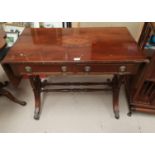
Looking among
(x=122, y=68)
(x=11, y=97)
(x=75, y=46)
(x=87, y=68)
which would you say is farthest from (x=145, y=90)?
(x=11, y=97)

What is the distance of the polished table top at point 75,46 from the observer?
3.94 feet

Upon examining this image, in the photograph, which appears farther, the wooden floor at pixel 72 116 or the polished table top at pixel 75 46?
the wooden floor at pixel 72 116

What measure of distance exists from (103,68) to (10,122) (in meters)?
1.11

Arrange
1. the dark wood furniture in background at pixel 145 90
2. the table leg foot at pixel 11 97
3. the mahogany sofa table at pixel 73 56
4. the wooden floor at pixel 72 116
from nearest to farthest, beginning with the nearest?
the mahogany sofa table at pixel 73 56
the dark wood furniture in background at pixel 145 90
the wooden floor at pixel 72 116
the table leg foot at pixel 11 97

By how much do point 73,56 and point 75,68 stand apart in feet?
0.31

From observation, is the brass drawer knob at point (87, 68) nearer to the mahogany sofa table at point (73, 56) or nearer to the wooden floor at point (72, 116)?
the mahogany sofa table at point (73, 56)

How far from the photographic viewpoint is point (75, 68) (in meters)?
1.25

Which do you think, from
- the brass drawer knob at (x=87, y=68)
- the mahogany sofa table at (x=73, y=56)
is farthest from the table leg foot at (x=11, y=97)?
the brass drawer knob at (x=87, y=68)

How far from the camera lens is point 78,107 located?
5.90 feet

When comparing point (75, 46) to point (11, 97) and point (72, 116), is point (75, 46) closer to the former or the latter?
point (72, 116)

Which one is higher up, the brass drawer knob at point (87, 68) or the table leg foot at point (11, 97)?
the brass drawer knob at point (87, 68)

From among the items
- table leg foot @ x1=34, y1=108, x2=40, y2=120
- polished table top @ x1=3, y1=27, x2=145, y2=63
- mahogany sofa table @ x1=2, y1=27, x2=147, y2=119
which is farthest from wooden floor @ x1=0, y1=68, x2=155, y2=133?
polished table top @ x1=3, y1=27, x2=145, y2=63

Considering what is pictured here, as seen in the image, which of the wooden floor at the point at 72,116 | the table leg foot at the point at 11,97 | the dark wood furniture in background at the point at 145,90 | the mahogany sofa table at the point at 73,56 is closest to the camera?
the mahogany sofa table at the point at 73,56

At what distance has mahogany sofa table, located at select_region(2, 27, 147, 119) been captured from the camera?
119 centimetres
